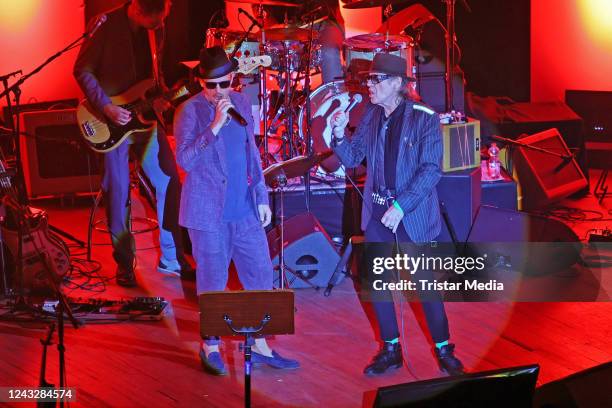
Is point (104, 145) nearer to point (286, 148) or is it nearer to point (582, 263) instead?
point (286, 148)

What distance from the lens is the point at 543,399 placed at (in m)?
4.16

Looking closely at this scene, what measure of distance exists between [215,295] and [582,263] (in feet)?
13.9

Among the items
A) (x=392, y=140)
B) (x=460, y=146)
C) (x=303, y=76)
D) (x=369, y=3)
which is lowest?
(x=460, y=146)

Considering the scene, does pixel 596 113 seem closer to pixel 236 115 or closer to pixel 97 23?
pixel 97 23

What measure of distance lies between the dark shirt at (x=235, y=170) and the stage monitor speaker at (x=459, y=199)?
272 cm

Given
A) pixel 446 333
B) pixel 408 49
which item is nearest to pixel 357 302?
pixel 446 333

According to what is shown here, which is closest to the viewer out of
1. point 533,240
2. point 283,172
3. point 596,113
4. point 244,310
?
point 244,310

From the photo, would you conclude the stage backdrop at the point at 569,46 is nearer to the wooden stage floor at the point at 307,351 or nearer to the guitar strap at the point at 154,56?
the wooden stage floor at the point at 307,351

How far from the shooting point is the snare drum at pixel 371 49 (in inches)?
355

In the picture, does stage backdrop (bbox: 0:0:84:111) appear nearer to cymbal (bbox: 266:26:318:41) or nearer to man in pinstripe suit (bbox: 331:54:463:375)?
cymbal (bbox: 266:26:318:41)

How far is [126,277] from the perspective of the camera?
812cm

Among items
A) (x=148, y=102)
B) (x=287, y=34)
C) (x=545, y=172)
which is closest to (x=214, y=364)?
(x=148, y=102)

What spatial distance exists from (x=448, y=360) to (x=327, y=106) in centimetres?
358

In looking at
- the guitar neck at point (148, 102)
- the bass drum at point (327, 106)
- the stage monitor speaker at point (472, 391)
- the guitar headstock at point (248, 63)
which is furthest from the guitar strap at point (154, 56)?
the stage monitor speaker at point (472, 391)
